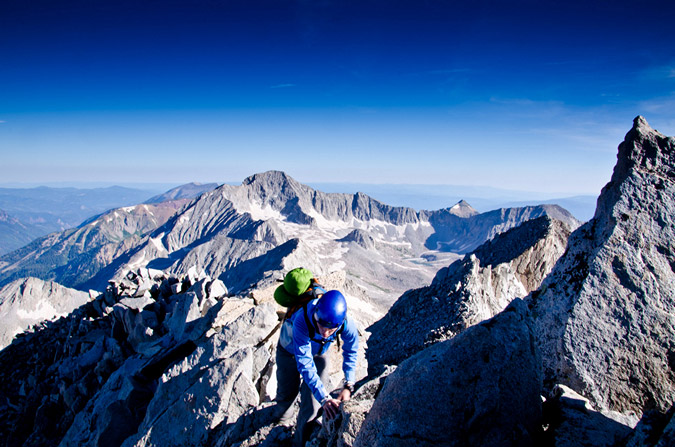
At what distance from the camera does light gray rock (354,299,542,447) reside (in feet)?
14.2

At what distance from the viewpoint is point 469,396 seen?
4.43 m

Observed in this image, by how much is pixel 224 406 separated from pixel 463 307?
13816mm

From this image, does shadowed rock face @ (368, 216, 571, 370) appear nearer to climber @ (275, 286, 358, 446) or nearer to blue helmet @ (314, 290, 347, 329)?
climber @ (275, 286, 358, 446)

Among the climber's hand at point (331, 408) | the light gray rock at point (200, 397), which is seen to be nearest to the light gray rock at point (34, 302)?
the light gray rock at point (200, 397)

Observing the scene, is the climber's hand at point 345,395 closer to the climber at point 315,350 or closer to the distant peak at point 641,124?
the climber at point 315,350

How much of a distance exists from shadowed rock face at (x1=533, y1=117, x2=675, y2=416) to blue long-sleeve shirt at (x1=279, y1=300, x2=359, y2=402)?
14.7ft

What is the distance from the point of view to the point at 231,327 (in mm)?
13141

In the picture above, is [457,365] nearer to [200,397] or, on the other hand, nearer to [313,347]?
[313,347]

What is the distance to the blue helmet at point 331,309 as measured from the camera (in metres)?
6.46

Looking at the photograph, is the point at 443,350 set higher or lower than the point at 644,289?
lower

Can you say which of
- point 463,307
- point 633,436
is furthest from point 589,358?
point 463,307

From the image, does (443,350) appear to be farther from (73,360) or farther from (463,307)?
(73,360)

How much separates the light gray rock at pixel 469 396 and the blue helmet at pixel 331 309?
1813mm

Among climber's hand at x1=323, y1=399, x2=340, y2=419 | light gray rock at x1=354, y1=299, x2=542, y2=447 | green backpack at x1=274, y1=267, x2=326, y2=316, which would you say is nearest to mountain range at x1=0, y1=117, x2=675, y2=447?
light gray rock at x1=354, y1=299, x2=542, y2=447
